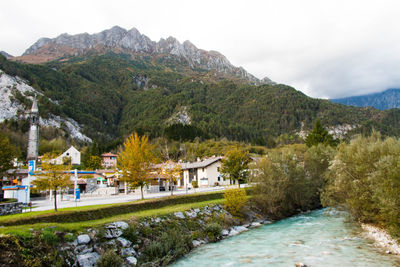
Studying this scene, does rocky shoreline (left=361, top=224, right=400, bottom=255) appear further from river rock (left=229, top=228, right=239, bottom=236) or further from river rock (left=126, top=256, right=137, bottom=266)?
river rock (left=126, top=256, right=137, bottom=266)

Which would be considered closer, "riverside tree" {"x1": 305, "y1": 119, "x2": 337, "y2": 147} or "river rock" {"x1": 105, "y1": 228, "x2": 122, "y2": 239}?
"river rock" {"x1": 105, "y1": 228, "x2": 122, "y2": 239}

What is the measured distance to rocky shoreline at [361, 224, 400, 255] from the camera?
18953mm

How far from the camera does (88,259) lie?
14836mm

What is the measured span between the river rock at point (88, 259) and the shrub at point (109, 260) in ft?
1.06

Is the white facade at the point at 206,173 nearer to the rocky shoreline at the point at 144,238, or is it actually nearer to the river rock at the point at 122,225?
the rocky shoreline at the point at 144,238

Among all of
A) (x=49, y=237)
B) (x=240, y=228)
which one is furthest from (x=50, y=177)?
(x=240, y=228)

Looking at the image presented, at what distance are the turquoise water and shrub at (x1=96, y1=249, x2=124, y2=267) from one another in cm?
444

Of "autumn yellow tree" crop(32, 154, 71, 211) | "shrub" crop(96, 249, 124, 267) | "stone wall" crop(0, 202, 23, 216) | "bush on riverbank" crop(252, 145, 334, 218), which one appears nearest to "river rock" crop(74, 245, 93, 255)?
"shrub" crop(96, 249, 124, 267)

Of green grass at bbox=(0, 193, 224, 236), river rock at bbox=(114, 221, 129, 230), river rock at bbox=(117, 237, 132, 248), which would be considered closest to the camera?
green grass at bbox=(0, 193, 224, 236)

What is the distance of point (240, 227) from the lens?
29.1 meters

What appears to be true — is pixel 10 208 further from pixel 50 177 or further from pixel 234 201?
pixel 234 201

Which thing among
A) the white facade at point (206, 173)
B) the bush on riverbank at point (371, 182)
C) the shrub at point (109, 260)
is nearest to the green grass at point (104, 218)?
the shrub at point (109, 260)

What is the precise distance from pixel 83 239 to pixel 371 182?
2117cm

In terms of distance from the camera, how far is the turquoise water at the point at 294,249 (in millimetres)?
17609
